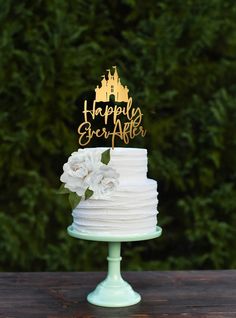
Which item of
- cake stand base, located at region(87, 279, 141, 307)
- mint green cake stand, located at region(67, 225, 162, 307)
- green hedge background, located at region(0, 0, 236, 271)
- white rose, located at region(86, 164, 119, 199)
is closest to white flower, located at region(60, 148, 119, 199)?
white rose, located at region(86, 164, 119, 199)

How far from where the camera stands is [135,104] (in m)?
2.87

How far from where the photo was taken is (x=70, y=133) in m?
2.88

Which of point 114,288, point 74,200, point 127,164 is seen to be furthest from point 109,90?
point 114,288

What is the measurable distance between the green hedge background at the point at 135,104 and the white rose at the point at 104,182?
3.56ft

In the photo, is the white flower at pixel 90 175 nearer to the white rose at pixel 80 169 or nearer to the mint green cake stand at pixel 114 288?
the white rose at pixel 80 169

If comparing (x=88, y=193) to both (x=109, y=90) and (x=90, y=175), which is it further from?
(x=109, y=90)

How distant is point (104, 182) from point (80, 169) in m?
0.08

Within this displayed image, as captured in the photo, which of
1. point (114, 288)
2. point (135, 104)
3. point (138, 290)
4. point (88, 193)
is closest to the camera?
point (88, 193)

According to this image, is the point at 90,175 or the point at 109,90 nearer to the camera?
the point at 90,175

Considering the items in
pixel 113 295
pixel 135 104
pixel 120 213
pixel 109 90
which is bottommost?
pixel 113 295

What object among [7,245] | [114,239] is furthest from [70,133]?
[114,239]

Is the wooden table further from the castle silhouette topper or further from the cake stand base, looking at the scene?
the castle silhouette topper

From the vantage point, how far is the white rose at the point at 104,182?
1724 mm

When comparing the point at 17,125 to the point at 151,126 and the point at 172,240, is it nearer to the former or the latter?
the point at 151,126
